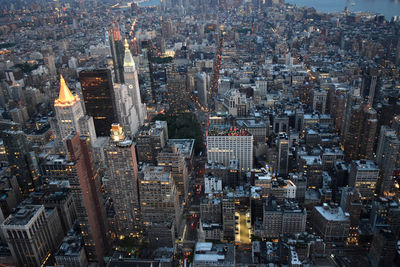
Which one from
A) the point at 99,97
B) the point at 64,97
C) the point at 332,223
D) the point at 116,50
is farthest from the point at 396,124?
the point at 116,50

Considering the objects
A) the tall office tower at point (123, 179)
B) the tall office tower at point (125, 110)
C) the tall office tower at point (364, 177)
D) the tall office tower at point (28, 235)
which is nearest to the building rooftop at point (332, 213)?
the tall office tower at point (364, 177)

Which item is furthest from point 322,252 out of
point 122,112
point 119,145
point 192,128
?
point 122,112

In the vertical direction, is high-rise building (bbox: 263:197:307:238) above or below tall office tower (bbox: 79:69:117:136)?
below

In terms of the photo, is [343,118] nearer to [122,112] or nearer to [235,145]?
[235,145]

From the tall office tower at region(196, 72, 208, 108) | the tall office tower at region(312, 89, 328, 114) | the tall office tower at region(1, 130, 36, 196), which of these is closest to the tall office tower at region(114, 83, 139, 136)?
the tall office tower at region(1, 130, 36, 196)

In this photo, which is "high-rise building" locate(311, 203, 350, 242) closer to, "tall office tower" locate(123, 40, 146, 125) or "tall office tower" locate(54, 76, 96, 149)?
"tall office tower" locate(54, 76, 96, 149)
